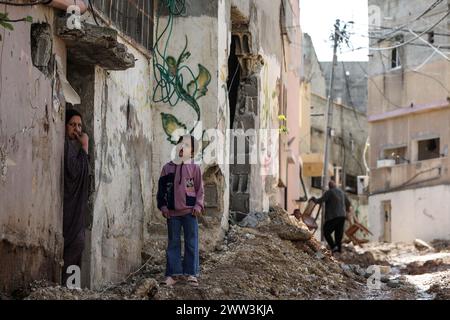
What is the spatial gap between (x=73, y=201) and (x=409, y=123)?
2421 cm

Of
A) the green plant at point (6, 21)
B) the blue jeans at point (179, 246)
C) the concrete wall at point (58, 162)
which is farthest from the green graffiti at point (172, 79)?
the green plant at point (6, 21)

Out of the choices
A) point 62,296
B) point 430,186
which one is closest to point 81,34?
point 62,296

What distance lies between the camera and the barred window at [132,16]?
11.4m

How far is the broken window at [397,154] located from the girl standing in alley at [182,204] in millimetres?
23279

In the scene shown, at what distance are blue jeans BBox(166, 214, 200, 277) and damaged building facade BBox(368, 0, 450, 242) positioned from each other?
21013 millimetres

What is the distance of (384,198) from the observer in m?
33.9

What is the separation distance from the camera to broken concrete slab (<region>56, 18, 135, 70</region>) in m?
9.73

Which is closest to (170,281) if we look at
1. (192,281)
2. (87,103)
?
(192,281)

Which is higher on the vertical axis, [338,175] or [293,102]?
[293,102]

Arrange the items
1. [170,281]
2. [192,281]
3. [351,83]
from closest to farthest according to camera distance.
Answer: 1. [170,281]
2. [192,281]
3. [351,83]

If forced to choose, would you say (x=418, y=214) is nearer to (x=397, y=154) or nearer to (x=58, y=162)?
(x=397, y=154)

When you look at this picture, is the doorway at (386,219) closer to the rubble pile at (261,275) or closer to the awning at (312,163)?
the awning at (312,163)

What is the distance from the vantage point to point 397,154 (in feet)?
111
